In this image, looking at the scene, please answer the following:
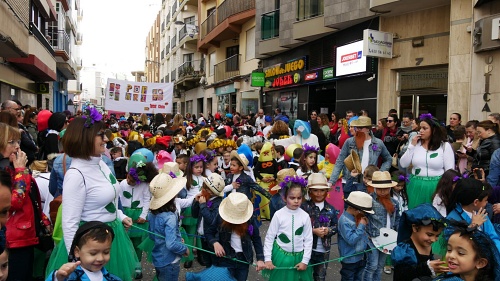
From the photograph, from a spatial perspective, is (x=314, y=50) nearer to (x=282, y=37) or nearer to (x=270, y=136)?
(x=282, y=37)

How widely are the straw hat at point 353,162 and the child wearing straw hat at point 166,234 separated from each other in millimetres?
2935

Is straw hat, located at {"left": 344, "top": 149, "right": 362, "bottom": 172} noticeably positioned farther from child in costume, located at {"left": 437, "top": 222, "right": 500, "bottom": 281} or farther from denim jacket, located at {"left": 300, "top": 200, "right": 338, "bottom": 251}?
child in costume, located at {"left": 437, "top": 222, "right": 500, "bottom": 281}

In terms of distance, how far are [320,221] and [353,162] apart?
6.60 ft

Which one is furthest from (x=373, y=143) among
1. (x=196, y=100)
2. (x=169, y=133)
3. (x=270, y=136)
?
(x=196, y=100)

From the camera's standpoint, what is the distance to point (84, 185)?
352 centimetres

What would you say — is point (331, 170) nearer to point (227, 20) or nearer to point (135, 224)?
point (135, 224)

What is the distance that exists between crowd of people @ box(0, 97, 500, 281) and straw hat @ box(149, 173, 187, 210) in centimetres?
1

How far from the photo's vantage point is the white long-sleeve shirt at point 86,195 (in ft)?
11.3

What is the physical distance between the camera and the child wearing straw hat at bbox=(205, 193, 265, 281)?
14.8 ft

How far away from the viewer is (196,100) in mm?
41406

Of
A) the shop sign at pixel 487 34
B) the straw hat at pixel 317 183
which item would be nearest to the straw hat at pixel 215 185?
the straw hat at pixel 317 183

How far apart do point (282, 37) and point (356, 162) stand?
14914mm

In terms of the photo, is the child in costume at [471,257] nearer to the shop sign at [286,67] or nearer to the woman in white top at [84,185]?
the woman in white top at [84,185]

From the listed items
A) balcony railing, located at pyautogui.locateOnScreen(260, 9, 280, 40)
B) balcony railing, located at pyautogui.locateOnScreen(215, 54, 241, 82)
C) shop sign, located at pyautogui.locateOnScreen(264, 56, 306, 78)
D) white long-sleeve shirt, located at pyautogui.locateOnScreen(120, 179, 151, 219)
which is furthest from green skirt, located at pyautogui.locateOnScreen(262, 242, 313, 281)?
balcony railing, located at pyautogui.locateOnScreen(215, 54, 241, 82)
